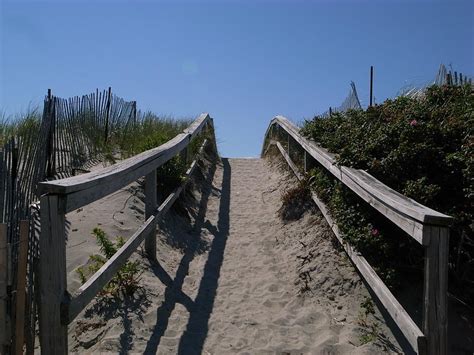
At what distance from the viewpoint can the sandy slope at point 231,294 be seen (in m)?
3.96

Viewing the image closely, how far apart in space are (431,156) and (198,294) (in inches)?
101

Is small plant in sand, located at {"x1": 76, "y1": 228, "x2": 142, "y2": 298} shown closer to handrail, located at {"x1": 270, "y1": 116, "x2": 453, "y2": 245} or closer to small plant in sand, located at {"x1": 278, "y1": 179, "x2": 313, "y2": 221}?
handrail, located at {"x1": 270, "y1": 116, "x2": 453, "y2": 245}

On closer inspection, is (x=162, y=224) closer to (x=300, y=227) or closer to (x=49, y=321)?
(x=300, y=227)

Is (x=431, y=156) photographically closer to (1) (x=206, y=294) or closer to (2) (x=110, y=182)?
(1) (x=206, y=294)

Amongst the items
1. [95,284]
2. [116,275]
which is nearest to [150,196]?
[116,275]

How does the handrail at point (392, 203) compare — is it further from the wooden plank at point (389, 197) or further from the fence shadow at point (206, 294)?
the fence shadow at point (206, 294)

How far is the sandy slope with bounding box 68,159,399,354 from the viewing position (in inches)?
156

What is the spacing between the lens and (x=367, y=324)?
4.17 m

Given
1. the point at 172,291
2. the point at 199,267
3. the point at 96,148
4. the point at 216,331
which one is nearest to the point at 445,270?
the point at 216,331

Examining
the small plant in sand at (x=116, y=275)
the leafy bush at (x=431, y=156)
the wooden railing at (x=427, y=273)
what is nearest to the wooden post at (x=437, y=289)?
the wooden railing at (x=427, y=273)

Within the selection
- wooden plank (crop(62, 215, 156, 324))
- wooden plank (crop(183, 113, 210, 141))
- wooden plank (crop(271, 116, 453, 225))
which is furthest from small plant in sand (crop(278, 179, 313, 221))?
wooden plank (crop(62, 215, 156, 324))

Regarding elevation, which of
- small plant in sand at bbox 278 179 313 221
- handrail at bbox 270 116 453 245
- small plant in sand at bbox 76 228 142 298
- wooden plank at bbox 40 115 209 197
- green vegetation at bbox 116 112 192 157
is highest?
green vegetation at bbox 116 112 192 157

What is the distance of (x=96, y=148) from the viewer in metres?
8.70

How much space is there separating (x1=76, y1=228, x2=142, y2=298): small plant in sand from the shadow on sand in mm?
330
